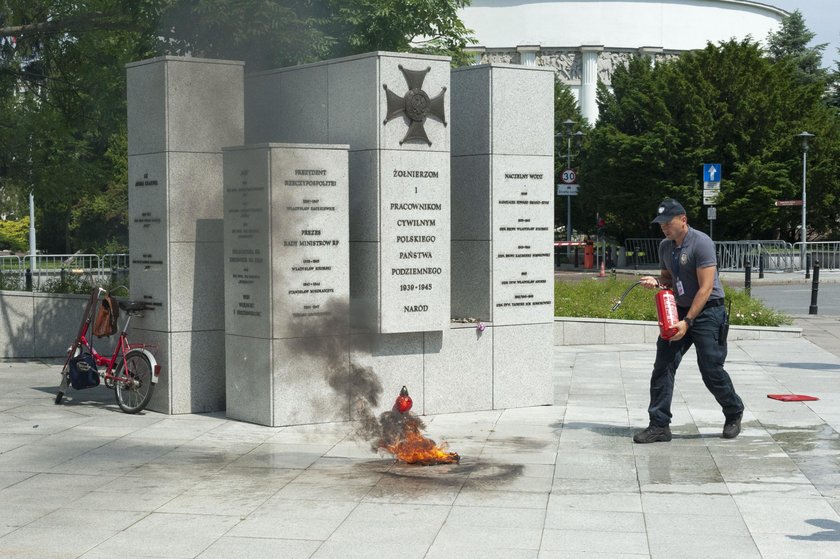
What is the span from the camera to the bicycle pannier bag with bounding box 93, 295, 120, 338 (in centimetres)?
1124

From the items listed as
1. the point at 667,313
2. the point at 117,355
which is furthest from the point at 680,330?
the point at 117,355

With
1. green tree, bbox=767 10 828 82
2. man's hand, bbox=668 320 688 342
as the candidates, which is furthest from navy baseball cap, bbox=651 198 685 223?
green tree, bbox=767 10 828 82

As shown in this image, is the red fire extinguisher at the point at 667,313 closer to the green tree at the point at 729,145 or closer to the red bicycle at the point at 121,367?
the red bicycle at the point at 121,367

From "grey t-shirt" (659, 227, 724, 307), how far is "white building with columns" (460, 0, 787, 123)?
66.5 m

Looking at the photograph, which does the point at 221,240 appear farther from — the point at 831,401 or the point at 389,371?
the point at 831,401

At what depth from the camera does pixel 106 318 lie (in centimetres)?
1130

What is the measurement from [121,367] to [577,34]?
68128mm

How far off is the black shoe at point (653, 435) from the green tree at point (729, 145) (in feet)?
125

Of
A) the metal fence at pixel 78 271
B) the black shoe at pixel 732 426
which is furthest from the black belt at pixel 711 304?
the metal fence at pixel 78 271

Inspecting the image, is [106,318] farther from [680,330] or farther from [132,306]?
[680,330]

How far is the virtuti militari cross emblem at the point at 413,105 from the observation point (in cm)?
1038

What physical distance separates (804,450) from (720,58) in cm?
4232

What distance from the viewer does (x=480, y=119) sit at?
11.1m

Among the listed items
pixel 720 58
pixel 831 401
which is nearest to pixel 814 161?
pixel 720 58
